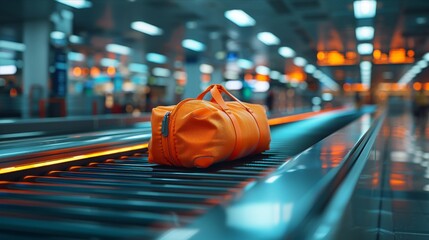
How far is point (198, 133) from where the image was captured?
107 inches

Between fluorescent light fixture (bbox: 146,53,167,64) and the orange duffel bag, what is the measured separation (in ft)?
70.9

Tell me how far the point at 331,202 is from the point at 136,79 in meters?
33.3

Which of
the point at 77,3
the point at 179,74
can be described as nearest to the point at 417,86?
the point at 179,74

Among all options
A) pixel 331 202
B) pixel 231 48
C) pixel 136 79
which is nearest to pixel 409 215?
pixel 331 202

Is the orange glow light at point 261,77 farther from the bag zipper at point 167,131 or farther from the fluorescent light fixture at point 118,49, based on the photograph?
the bag zipper at point 167,131

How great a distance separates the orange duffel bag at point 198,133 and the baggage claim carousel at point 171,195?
11 cm

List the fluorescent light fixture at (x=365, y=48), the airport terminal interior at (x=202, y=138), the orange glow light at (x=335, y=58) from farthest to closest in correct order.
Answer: the orange glow light at (x=335, y=58) < the fluorescent light fixture at (x=365, y=48) < the airport terminal interior at (x=202, y=138)

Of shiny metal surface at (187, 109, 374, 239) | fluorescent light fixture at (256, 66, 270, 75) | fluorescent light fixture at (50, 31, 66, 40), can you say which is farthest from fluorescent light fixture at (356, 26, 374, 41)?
shiny metal surface at (187, 109, 374, 239)

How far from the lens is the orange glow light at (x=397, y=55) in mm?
23175

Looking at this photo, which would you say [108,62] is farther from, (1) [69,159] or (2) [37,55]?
(1) [69,159]

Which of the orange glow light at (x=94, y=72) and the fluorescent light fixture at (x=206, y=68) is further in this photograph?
the fluorescent light fixture at (x=206, y=68)

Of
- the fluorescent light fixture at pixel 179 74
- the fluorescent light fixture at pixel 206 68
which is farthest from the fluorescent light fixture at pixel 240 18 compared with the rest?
the fluorescent light fixture at pixel 179 74

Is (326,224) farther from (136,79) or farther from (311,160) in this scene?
(136,79)

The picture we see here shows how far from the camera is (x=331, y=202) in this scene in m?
1.52
